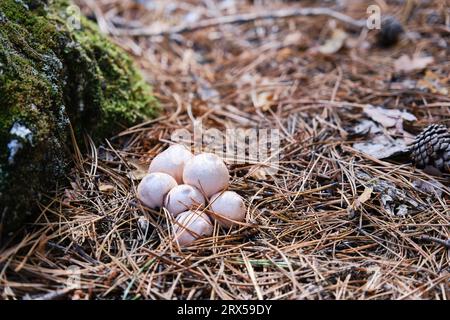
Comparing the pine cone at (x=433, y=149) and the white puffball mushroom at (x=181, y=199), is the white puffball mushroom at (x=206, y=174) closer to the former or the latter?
the white puffball mushroom at (x=181, y=199)

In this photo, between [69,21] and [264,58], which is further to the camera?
[264,58]

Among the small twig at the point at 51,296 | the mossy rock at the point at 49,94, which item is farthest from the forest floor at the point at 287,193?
the mossy rock at the point at 49,94

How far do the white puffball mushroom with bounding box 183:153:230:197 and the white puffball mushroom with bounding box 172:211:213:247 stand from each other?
12cm

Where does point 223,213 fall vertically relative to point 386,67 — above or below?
below

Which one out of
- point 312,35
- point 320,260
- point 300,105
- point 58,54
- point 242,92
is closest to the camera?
point 320,260

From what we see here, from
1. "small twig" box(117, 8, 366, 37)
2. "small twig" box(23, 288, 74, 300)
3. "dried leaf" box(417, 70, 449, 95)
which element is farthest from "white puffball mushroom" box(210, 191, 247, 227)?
"small twig" box(117, 8, 366, 37)

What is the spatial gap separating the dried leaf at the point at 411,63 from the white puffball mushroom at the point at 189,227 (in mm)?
1957

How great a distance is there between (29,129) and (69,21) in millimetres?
895

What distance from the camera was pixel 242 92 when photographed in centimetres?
305

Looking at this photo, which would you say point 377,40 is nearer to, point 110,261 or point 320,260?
point 320,260

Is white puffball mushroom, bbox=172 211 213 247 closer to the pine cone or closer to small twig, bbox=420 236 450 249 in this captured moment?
small twig, bbox=420 236 450 249

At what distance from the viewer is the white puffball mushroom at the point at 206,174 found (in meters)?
1.89

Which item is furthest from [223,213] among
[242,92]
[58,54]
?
[242,92]

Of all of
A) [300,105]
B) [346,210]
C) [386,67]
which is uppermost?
[386,67]
